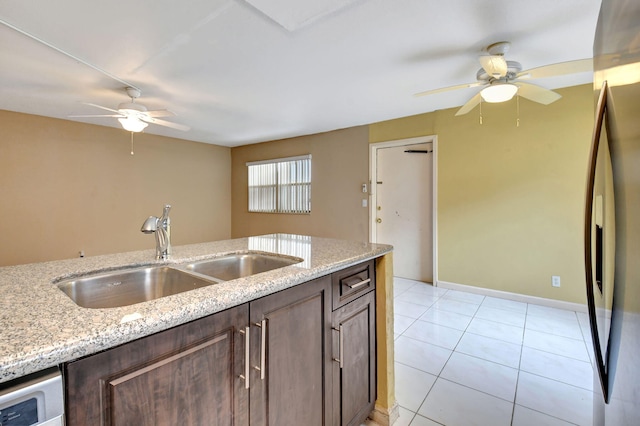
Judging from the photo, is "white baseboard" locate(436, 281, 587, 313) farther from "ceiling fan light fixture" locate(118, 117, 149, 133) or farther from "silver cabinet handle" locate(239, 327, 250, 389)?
"ceiling fan light fixture" locate(118, 117, 149, 133)

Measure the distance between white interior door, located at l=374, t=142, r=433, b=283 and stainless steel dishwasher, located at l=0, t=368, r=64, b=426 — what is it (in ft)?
13.3

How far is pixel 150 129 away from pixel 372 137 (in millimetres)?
3668

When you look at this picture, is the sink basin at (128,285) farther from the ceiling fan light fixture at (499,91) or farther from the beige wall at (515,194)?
the beige wall at (515,194)

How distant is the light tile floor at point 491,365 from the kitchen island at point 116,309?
48 cm

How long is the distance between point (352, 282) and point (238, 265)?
0.67 metres

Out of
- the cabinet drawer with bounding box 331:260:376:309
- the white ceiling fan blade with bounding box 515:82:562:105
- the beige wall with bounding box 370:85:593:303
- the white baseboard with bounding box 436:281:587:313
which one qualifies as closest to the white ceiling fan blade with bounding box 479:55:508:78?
the white ceiling fan blade with bounding box 515:82:562:105

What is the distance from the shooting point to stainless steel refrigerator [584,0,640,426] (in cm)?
50

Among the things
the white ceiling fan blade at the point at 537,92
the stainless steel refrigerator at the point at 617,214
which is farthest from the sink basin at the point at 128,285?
the white ceiling fan blade at the point at 537,92

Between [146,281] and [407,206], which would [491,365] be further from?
[407,206]

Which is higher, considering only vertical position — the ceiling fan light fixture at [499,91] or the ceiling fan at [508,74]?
the ceiling fan at [508,74]

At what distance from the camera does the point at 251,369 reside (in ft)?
2.99

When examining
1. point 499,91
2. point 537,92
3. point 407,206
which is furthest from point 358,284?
A: point 407,206

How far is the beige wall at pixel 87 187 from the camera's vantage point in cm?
383

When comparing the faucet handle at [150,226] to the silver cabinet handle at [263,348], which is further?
the faucet handle at [150,226]
